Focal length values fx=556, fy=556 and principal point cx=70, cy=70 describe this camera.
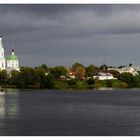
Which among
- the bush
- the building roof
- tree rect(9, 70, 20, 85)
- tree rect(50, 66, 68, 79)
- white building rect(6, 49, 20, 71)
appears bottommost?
the bush

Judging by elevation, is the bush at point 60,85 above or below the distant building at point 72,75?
below

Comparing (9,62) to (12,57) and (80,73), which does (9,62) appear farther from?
(80,73)

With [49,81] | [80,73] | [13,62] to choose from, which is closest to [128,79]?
[80,73]

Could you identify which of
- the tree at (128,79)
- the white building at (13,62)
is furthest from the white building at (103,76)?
the white building at (13,62)

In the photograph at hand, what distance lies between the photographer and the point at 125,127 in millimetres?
19250

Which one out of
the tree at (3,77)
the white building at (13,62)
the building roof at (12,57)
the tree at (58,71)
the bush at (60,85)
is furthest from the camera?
the building roof at (12,57)

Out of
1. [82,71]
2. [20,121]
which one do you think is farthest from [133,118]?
[82,71]

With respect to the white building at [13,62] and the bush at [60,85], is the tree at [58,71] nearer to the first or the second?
the bush at [60,85]

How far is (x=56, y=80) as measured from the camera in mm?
67250

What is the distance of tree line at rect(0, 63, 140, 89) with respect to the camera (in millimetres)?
63031

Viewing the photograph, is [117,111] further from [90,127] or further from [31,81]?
[31,81]

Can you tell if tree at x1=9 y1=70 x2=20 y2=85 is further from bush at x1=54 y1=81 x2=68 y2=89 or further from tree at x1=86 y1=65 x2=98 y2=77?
tree at x1=86 y1=65 x2=98 y2=77

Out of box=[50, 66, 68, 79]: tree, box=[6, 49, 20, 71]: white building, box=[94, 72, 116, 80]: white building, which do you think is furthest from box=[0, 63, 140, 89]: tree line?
Result: box=[6, 49, 20, 71]: white building

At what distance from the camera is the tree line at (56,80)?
207 feet
